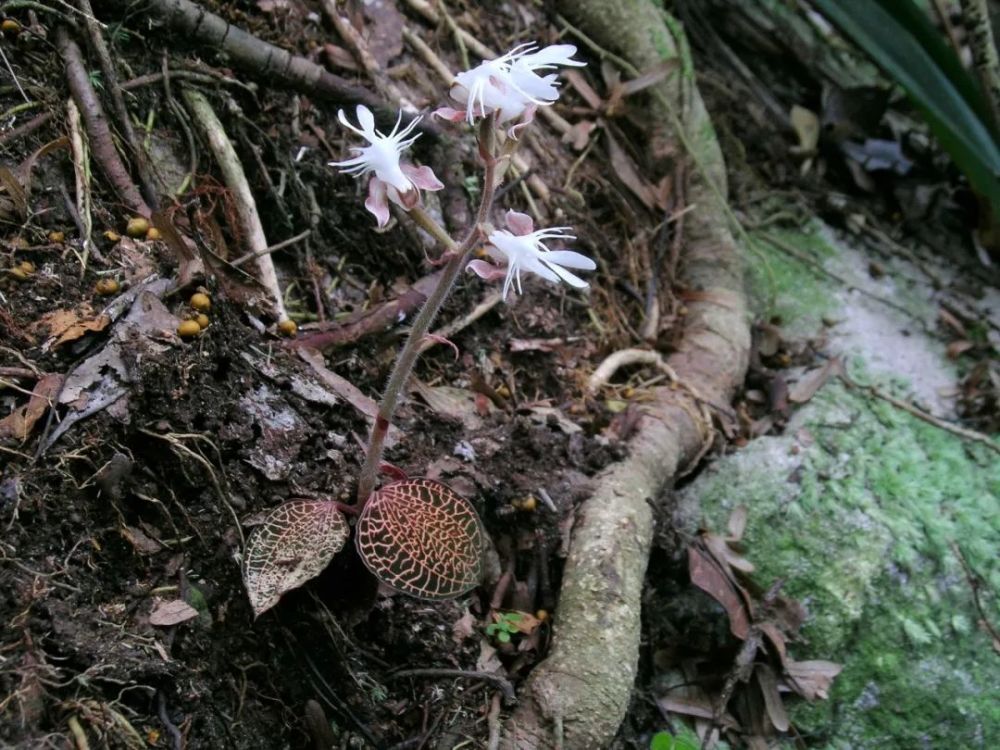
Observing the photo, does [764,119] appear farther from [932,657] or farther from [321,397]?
[321,397]

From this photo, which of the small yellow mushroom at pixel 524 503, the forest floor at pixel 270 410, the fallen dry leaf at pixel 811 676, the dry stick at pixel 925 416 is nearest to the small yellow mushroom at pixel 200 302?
the forest floor at pixel 270 410

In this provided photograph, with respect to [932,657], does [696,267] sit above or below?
above

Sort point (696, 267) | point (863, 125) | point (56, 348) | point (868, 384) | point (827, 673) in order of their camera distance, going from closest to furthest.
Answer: point (56, 348) < point (827, 673) < point (868, 384) < point (696, 267) < point (863, 125)

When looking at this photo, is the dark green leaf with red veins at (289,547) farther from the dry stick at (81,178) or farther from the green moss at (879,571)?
the green moss at (879,571)

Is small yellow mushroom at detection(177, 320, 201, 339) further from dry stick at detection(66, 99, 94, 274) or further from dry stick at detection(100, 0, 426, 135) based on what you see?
dry stick at detection(100, 0, 426, 135)

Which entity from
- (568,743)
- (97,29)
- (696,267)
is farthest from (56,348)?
(696,267)

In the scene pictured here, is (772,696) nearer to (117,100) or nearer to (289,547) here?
(289,547)
